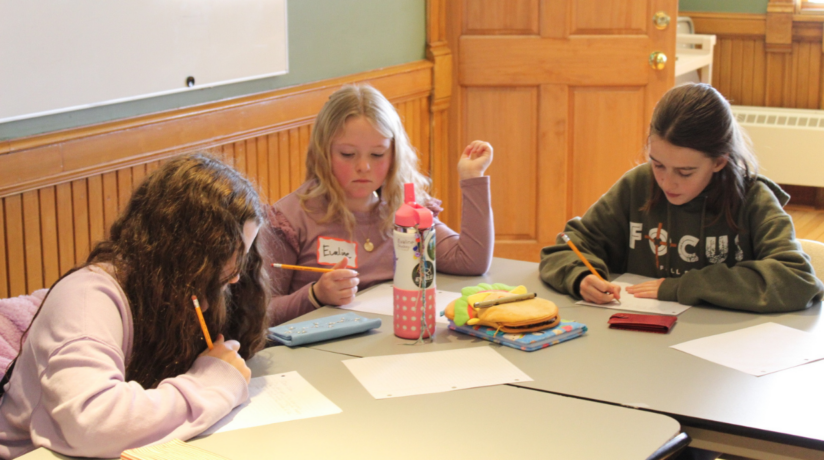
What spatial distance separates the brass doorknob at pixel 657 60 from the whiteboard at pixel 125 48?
65.8 inches

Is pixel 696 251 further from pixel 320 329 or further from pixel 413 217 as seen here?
pixel 320 329

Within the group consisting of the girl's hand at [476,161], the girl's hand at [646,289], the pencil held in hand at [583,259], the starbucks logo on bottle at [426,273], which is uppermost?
the girl's hand at [476,161]

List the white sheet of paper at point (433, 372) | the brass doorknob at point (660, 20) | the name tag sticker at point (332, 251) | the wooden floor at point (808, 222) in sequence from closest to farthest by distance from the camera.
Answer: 1. the white sheet of paper at point (433, 372)
2. the name tag sticker at point (332, 251)
3. the brass doorknob at point (660, 20)
4. the wooden floor at point (808, 222)

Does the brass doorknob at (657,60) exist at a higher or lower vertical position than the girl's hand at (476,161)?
higher

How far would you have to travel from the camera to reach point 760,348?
4.84ft

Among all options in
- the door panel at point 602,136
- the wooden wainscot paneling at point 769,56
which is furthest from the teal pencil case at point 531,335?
the wooden wainscot paneling at point 769,56

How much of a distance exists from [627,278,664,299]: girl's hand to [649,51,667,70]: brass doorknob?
6.53 feet

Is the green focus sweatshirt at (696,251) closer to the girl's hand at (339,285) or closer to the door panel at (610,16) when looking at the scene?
the girl's hand at (339,285)

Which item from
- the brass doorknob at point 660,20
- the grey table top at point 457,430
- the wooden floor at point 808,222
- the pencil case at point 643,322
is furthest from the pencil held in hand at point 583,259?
the wooden floor at point 808,222

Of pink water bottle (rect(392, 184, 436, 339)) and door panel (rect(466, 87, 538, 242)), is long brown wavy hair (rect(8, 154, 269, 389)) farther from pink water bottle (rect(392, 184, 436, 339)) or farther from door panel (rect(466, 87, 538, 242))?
door panel (rect(466, 87, 538, 242))

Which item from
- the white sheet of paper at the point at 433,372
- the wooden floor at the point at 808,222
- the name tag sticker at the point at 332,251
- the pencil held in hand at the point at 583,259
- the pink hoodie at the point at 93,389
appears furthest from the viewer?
the wooden floor at the point at 808,222

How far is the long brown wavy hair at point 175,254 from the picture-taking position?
1229mm

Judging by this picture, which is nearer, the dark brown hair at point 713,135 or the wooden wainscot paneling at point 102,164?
the dark brown hair at point 713,135

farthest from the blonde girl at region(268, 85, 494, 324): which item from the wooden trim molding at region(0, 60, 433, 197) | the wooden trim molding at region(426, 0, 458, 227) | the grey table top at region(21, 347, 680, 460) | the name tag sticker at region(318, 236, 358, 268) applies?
the wooden trim molding at region(426, 0, 458, 227)
